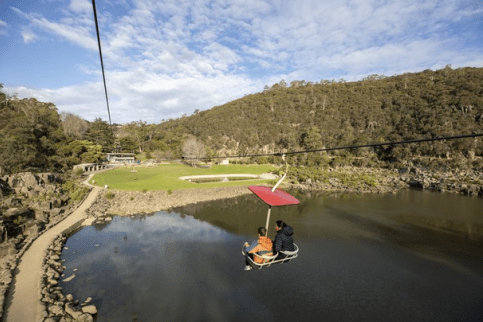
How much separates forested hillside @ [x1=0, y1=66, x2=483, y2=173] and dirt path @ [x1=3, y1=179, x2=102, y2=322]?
25.4 m

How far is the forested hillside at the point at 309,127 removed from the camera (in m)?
44.2

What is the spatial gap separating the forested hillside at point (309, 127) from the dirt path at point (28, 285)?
83.4 feet

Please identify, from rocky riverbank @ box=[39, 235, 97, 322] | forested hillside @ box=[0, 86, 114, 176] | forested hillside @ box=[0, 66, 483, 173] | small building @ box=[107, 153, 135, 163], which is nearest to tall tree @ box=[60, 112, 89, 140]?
forested hillside @ box=[0, 66, 483, 173]

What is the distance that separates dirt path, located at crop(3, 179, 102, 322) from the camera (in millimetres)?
9664

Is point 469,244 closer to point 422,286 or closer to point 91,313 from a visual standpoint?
point 422,286

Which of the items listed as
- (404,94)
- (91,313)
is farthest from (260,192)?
(404,94)

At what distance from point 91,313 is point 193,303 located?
4763 millimetres

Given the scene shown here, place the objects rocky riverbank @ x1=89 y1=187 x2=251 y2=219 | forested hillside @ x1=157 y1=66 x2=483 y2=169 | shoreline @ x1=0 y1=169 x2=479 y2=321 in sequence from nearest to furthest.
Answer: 1. shoreline @ x1=0 y1=169 x2=479 y2=321
2. rocky riverbank @ x1=89 y1=187 x2=251 y2=219
3. forested hillside @ x1=157 y1=66 x2=483 y2=169

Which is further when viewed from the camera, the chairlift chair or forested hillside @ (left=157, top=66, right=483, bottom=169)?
forested hillside @ (left=157, top=66, right=483, bottom=169)

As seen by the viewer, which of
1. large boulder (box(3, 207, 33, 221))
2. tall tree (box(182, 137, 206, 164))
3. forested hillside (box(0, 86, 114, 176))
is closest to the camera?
large boulder (box(3, 207, 33, 221))

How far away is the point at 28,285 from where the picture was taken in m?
11.6

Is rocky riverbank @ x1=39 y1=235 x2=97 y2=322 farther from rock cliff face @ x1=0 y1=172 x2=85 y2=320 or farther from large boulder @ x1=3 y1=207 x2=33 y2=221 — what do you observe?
large boulder @ x1=3 y1=207 x2=33 y2=221

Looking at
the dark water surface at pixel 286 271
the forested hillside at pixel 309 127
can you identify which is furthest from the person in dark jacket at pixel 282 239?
the forested hillside at pixel 309 127

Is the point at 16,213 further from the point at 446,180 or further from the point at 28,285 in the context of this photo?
the point at 446,180
